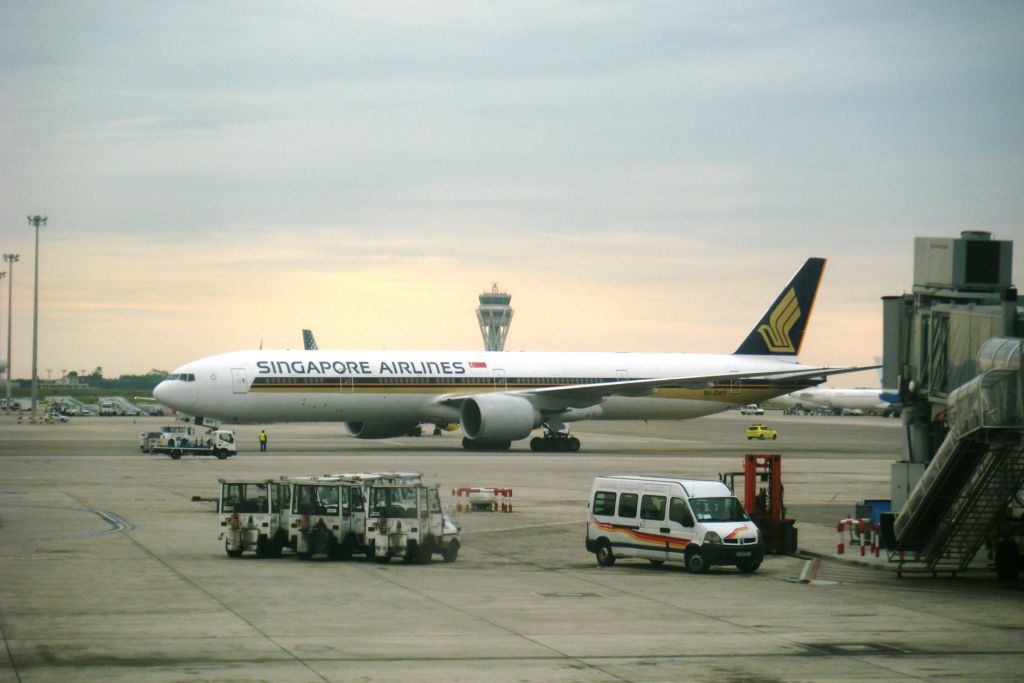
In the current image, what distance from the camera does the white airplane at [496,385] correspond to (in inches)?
2655

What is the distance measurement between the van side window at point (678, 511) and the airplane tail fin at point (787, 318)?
183 feet

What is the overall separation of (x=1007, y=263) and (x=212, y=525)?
21.9 metres

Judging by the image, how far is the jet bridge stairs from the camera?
25.4 m

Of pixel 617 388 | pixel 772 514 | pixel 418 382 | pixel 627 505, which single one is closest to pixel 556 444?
pixel 617 388

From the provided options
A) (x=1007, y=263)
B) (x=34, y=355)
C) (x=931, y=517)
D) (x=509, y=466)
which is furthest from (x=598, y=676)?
(x=34, y=355)

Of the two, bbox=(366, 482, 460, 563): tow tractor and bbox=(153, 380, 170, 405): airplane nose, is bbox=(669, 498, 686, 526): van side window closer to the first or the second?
bbox=(366, 482, 460, 563): tow tractor

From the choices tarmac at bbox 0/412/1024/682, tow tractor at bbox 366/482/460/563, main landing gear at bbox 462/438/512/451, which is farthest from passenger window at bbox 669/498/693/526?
main landing gear at bbox 462/438/512/451

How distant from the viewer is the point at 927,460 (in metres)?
32.6

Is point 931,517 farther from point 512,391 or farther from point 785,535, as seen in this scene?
point 512,391

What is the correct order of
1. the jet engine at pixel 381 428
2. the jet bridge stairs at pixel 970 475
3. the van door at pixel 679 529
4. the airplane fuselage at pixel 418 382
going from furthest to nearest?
the jet engine at pixel 381 428 < the airplane fuselage at pixel 418 382 < the van door at pixel 679 529 < the jet bridge stairs at pixel 970 475

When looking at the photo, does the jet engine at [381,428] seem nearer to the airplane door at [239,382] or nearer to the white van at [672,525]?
the airplane door at [239,382]

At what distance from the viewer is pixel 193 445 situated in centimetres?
6625

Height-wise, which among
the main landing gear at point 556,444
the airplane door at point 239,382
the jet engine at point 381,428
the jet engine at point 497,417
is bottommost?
the main landing gear at point 556,444

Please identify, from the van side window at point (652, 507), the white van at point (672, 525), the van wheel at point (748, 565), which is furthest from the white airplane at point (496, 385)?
the van wheel at point (748, 565)
